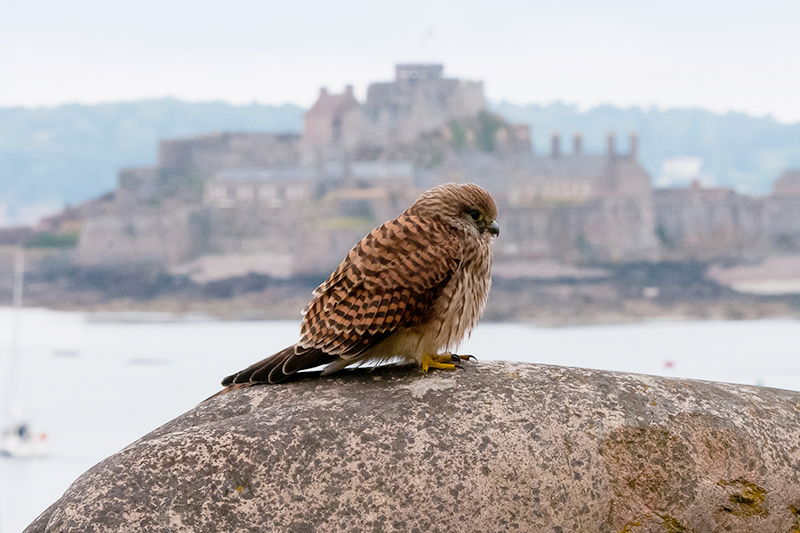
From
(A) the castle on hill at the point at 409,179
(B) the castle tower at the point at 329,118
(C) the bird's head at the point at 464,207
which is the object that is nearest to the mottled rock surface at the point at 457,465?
(C) the bird's head at the point at 464,207

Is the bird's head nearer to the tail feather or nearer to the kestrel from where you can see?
the kestrel

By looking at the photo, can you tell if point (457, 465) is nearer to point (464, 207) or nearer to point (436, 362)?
point (436, 362)

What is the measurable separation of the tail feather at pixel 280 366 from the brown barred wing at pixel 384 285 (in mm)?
33

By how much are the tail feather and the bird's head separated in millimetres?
563

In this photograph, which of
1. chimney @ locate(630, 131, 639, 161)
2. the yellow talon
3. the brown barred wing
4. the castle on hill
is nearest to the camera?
the brown barred wing

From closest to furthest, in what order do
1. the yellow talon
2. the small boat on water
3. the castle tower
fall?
the yellow talon
the small boat on water
the castle tower

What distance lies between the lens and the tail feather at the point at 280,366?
241 centimetres

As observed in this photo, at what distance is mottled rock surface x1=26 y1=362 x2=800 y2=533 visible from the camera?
217 centimetres

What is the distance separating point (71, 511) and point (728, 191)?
17106 mm

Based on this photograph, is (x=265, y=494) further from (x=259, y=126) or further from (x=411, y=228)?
(x=259, y=126)

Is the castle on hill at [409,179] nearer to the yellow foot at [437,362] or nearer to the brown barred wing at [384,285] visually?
the yellow foot at [437,362]

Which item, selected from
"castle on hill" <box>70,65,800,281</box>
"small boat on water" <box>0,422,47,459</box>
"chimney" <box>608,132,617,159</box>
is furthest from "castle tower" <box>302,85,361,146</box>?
"small boat on water" <box>0,422,47,459</box>

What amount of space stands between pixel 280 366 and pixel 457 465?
647 millimetres

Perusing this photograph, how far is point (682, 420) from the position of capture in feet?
7.79
